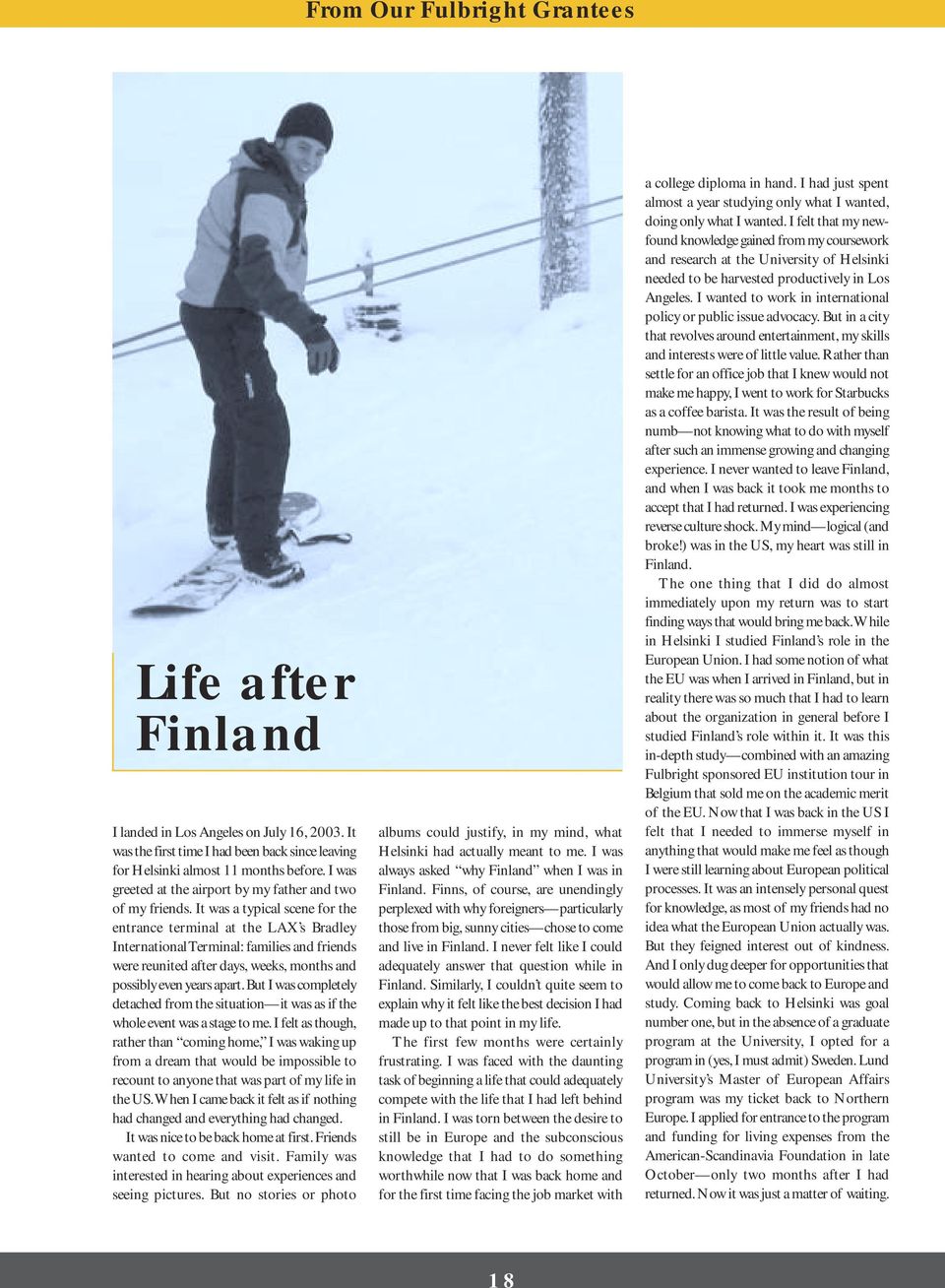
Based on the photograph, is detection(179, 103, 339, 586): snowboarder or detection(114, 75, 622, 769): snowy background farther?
detection(179, 103, 339, 586): snowboarder

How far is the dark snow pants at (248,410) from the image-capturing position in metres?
4.77

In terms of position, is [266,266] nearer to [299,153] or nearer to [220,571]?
[299,153]

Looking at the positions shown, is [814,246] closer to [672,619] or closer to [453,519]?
[672,619]

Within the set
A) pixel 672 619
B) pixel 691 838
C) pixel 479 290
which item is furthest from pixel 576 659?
pixel 479 290

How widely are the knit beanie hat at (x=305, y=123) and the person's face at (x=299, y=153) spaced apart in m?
0.02

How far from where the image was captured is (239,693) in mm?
4211

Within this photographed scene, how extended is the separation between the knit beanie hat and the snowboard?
153 centimetres

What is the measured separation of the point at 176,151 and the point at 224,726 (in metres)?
15.3

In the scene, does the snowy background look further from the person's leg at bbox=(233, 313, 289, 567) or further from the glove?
the glove

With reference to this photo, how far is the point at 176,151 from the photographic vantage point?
1741 cm

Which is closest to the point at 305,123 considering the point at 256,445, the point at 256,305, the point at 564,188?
the point at 256,305

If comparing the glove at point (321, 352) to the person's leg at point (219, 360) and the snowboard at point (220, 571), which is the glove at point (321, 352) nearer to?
the person's leg at point (219, 360)

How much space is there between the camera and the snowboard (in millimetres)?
4742
